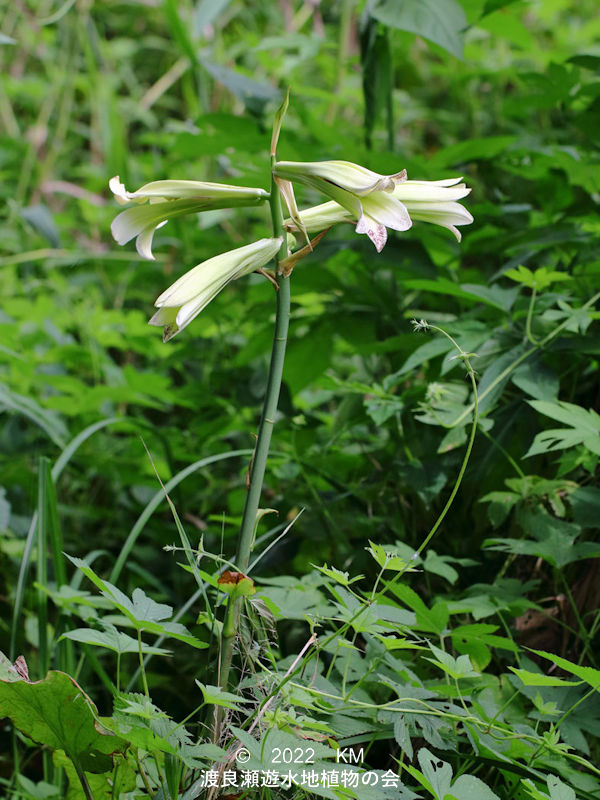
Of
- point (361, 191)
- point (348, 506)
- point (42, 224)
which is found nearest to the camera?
point (361, 191)

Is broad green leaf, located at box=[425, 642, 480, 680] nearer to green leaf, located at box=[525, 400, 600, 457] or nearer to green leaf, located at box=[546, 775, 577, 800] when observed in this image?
green leaf, located at box=[546, 775, 577, 800]

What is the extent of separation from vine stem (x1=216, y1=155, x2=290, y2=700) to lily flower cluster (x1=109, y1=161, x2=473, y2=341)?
12mm

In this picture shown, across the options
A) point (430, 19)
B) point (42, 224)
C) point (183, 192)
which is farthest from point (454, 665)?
point (42, 224)

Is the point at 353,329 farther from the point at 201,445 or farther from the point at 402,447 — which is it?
the point at 201,445

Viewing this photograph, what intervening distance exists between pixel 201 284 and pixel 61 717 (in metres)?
0.44

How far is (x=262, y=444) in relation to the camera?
661 mm

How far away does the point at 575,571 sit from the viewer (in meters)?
1.10

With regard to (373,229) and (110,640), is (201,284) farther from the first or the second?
(110,640)

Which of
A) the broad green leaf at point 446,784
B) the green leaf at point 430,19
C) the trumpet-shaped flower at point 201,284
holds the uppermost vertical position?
the green leaf at point 430,19

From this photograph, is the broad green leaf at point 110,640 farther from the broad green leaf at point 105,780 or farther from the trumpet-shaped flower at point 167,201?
the trumpet-shaped flower at point 167,201

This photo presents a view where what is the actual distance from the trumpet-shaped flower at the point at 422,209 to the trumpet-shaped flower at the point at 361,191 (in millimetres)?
16

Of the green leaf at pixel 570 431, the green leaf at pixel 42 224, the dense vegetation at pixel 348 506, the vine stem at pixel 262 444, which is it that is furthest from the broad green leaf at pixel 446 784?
the green leaf at pixel 42 224

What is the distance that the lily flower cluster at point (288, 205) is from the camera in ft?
2.03

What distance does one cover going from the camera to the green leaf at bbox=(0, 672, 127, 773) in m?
0.70
